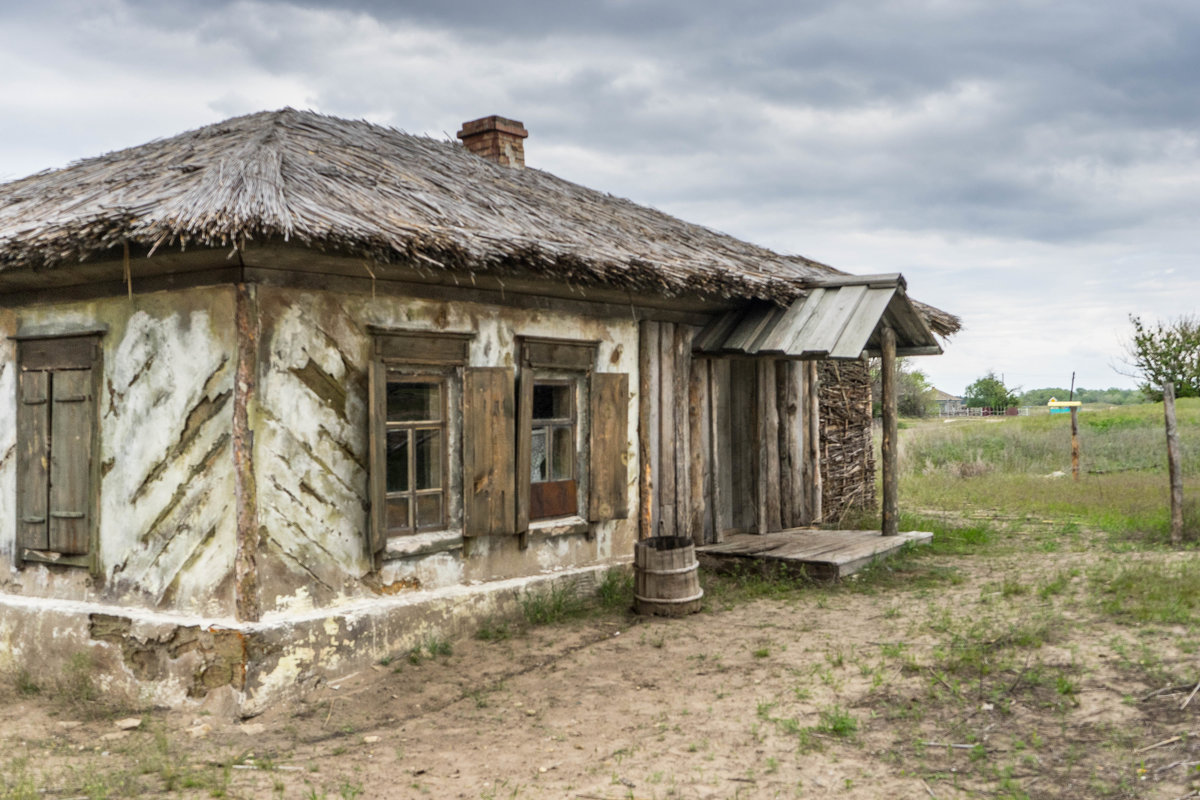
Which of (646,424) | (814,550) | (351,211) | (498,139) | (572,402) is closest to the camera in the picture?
(351,211)

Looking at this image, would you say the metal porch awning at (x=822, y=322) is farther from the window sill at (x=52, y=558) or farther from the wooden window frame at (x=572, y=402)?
the window sill at (x=52, y=558)

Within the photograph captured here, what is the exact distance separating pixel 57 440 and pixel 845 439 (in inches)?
345

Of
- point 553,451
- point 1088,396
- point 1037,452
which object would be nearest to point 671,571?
point 553,451

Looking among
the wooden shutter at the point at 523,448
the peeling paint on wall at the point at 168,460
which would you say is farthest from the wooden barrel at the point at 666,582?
the peeling paint on wall at the point at 168,460

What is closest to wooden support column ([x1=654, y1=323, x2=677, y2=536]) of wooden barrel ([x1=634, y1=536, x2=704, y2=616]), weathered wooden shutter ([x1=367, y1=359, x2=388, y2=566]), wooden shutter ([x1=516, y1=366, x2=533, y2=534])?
wooden barrel ([x1=634, y1=536, x2=704, y2=616])

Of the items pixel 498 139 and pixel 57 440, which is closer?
pixel 57 440

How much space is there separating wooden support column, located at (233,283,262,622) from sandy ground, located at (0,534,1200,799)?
2.36 ft

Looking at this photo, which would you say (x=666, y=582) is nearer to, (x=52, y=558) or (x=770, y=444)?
(x=770, y=444)

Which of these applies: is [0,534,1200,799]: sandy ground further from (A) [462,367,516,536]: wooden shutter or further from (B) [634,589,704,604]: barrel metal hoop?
(A) [462,367,516,536]: wooden shutter

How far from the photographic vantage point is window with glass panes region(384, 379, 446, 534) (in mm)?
6363

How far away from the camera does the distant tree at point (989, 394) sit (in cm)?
5028

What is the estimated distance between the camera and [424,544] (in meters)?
6.37

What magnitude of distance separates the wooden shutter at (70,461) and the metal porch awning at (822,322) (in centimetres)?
486

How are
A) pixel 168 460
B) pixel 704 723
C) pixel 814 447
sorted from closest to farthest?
1. pixel 704 723
2. pixel 168 460
3. pixel 814 447
